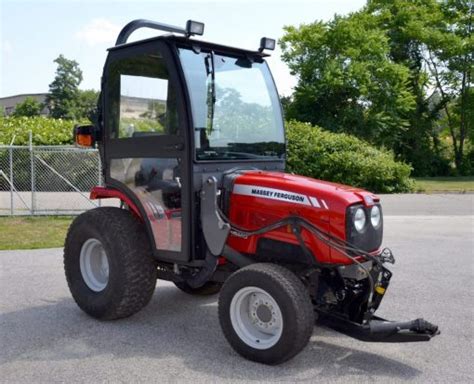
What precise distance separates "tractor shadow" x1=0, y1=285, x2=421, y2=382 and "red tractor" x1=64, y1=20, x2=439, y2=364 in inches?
6.5

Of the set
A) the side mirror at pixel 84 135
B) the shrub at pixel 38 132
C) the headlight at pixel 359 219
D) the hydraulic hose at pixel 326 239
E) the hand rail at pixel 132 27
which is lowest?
the hydraulic hose at pixel 326 239

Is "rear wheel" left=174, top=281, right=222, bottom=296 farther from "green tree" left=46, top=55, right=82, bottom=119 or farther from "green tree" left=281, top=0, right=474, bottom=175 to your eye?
"green tree" left=46, top=55, right=82, bottom=119

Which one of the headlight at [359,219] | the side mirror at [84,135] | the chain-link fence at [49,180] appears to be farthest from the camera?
the chain-link fence at [49,180]

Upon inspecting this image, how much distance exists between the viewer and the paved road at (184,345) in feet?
12.7

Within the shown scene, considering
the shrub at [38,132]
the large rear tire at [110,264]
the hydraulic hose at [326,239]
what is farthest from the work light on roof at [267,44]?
the shrub at [38,132]

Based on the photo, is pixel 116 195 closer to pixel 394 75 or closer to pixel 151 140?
pixel 151 140

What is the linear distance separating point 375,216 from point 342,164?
13282mm

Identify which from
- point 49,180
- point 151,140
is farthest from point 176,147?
point 49,180

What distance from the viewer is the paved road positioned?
12.7 feet

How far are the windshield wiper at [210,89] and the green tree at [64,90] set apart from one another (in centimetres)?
6124

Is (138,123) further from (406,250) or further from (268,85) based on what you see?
(406,250)

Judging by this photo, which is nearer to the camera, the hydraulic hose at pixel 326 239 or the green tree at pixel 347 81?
the hydraulic hose at pixel 326 239

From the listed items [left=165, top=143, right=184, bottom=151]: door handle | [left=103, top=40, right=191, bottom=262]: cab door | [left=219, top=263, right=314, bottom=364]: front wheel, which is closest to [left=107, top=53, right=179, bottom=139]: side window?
[left=103, top=40, right=191, bottom=262]: cab door

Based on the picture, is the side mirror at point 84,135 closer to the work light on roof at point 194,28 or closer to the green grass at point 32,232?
the work light on roof at point 194,28
